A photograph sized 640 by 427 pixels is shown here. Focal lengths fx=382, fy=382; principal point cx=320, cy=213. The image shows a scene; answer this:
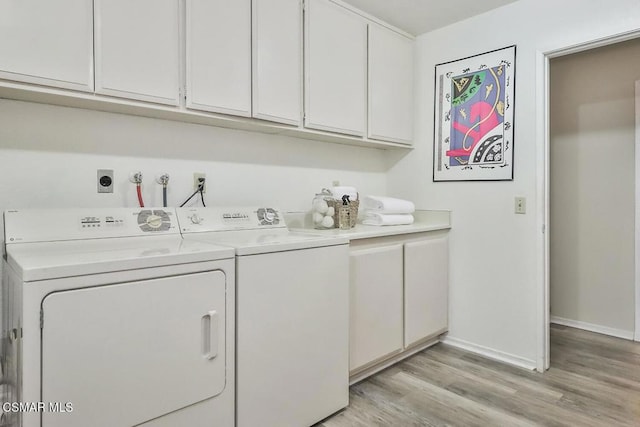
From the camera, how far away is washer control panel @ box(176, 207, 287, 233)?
73.1 inches

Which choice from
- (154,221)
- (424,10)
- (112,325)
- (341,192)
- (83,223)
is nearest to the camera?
(112,325)

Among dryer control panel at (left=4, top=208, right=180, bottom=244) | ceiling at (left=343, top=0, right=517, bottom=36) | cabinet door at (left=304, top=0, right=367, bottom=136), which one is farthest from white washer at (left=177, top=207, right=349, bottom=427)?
ceiling at (left=343, top=0, right=517, bottom=36)

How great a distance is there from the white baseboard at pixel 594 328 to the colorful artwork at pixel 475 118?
1.66 m

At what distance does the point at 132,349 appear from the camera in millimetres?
1208

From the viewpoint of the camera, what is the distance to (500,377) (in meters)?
2.31

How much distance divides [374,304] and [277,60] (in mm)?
1480

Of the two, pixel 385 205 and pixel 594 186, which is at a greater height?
pixel 594 186

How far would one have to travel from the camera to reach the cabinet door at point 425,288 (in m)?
2.47

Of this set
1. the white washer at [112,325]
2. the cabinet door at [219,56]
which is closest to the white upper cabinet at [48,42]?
the cabinet door at [219,56]

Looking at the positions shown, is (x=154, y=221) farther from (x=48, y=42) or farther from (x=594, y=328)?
(x=594, y=328)

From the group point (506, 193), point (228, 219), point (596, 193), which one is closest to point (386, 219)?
point (506, 193)

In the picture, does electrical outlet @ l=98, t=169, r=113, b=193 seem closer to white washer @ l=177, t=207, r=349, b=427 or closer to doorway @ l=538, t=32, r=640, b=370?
white washer @ l=177, t=207, r=349, b=427

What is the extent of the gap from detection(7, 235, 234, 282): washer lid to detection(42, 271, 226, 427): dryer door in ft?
0.20

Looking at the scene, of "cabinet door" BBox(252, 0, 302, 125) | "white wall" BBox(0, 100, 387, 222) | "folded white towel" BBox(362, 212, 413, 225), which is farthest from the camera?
"folded white towel" BBox(362, 212, 413, 225)
